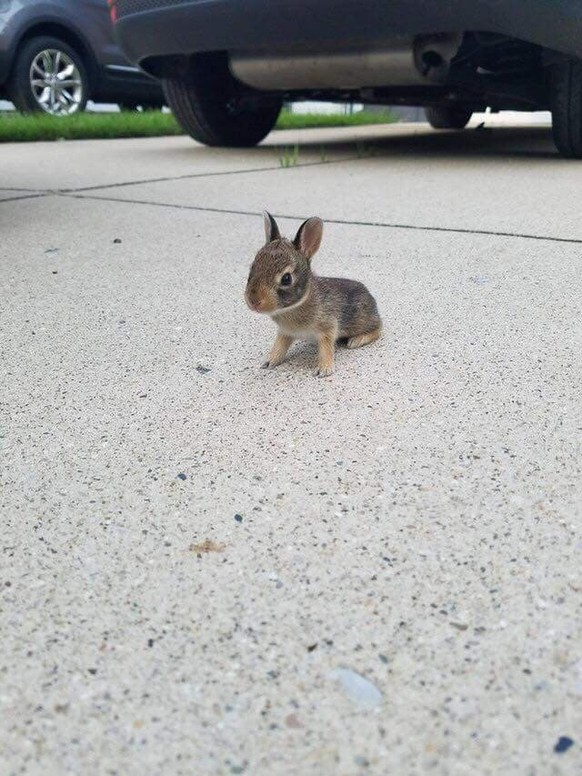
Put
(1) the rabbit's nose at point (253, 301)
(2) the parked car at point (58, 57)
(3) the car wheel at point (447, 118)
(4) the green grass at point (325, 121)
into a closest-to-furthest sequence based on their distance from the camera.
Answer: (1) the rabbit's nose at point (253, 301), (2) the parked car at point (58, 57), (3) the car wheel at point (447, 118), (4) the green grass at point (325, 121)

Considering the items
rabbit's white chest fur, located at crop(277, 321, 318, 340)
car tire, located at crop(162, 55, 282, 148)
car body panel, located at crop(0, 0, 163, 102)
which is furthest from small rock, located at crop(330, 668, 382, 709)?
car body panel, located at crop(0, 0, 163, 102)

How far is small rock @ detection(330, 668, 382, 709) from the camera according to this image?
1.12 metres

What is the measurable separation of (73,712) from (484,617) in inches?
23.1

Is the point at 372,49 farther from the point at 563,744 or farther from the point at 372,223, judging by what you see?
the point at 563,744

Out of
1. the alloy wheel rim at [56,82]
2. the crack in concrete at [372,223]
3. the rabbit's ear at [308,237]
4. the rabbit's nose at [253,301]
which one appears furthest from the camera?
the alloy wheel rim at [56,82]

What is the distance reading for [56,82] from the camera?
970cm

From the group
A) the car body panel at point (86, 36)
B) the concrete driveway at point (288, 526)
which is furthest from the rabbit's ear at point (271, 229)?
the car body panel at point (86, 36)

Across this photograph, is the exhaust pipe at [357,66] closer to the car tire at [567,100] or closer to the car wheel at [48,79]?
the car tire at [567,100]

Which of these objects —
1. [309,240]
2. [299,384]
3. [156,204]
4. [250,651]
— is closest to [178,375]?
[299,384]

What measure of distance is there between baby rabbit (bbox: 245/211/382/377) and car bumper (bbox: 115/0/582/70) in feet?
9.78

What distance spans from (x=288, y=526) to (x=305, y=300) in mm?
844

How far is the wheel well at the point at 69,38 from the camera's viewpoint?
30.6 ft

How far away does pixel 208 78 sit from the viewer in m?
6.68

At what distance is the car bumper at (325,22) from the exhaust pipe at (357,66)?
97 mm
